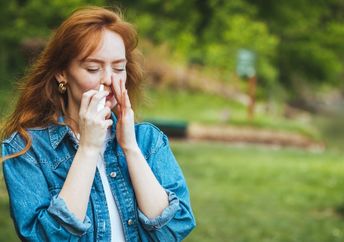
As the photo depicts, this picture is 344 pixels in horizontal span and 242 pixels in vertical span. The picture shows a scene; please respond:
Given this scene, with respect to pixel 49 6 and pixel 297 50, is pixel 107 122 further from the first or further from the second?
pixel 297 50

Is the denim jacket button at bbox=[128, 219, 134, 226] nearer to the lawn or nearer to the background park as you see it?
the background park

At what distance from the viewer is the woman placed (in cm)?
190

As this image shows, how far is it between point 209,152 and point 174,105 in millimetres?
11200

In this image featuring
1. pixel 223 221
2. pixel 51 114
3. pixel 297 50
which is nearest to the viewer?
pixel 51 114

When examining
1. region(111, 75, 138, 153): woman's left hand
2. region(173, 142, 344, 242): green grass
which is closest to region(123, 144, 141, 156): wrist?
region(111, 75, 138, 153): woman's left hand

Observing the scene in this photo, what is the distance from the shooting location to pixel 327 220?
8367 mm

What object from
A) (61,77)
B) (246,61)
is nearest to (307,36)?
(246,61)

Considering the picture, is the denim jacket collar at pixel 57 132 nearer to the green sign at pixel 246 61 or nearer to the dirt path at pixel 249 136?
the dirt path at pixel 249 136

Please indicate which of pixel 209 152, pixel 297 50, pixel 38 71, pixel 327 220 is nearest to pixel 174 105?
pixel 297 50

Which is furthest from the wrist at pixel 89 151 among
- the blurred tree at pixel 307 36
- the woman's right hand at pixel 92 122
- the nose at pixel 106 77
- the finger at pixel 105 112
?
the blurred tree at pixel 307 36

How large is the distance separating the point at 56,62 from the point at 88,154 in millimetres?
364

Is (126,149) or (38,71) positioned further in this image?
(38,71)

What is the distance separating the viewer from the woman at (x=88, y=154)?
1.90 m

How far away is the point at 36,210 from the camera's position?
6.23 ft
